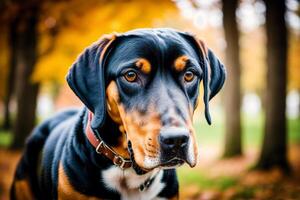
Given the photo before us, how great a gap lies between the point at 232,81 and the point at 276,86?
3.27 m

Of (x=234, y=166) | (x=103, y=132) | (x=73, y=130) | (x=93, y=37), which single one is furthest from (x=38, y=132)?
(x=234, y=166)

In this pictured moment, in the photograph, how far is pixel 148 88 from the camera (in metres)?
3.50

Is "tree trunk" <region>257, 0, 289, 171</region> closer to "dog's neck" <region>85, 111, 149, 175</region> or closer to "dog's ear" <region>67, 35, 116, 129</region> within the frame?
"dog's neck" <region>85, 111, 149, 175</region>

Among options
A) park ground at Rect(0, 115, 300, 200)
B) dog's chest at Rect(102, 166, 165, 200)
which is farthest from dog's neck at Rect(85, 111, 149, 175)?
park ground at Rect(0, 115, 300, 200)

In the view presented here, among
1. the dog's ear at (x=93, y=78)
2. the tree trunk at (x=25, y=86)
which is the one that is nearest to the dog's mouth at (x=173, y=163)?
the dog's ear at (x=93, y=78)

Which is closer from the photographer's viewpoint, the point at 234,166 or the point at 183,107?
the point at 183,107

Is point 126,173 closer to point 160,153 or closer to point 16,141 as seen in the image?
point 160,153

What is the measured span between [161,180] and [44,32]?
42.2 ft

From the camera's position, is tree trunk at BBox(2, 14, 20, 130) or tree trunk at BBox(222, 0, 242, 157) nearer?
tree trunk at BBox(222, 0, 242, 157)

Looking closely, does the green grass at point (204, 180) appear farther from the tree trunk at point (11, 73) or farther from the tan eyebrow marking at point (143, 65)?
the tree trunk at point (11, 73)

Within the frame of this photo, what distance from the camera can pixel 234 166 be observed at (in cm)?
1232

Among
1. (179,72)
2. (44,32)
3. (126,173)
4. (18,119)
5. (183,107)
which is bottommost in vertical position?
(18,119)

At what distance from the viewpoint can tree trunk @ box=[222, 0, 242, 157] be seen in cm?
1359

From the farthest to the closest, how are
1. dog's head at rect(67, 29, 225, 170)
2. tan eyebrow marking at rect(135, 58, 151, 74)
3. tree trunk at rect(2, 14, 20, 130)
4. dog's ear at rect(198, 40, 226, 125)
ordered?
tree trunk at rect(2, 14, 20, 130)
dog's ear at rect(198, 40, 226, 125)
tan eyebrow marking at rect(135, 58, 151, 74)
dog's head at rect(67, 29, 225, 170)
